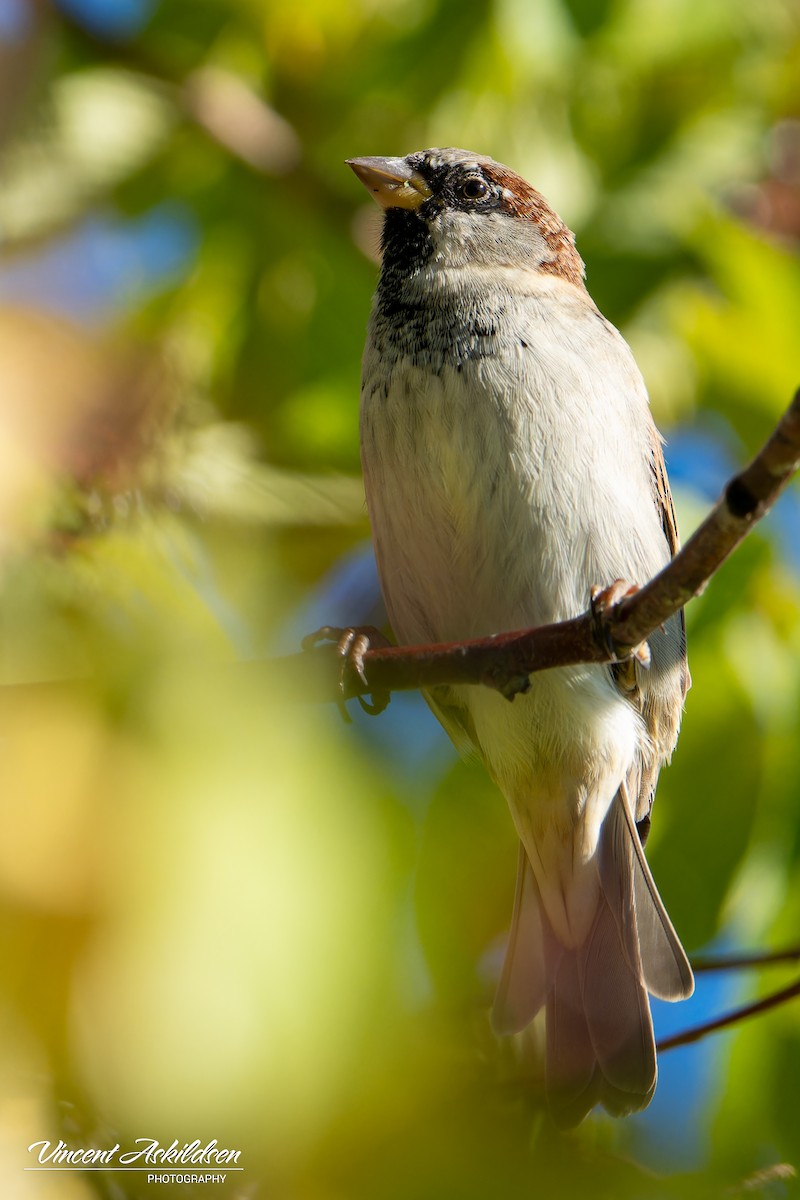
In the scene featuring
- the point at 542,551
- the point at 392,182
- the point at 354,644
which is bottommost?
the point at 354,644

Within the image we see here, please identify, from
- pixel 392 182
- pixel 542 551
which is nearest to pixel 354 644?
pixel 542 551

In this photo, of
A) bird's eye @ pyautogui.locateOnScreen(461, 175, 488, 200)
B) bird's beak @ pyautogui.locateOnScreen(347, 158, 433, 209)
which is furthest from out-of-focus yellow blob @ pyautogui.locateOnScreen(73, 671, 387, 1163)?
bird's eye @ pyautogui.locateOnScreen(461, 175, 488, 200)

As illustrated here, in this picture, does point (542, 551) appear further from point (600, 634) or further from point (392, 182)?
point (392, 182)

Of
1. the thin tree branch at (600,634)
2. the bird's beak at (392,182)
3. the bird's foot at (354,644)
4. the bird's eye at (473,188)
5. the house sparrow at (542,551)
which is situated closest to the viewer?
the thin tree branch at (600,634)

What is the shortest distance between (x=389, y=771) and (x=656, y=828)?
2.26 ft

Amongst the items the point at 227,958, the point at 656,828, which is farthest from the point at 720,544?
the point at 656,828

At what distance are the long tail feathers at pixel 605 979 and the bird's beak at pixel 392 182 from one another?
1454 mm

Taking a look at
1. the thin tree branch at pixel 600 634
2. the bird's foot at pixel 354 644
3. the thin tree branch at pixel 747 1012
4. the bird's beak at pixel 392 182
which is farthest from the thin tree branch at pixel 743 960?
the bird's beak at pixel 392 182

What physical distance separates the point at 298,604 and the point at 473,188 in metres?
1.20

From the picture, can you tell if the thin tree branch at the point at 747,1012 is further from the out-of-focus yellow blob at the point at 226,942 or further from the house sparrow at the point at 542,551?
the out-of-focus yellow blob at the point at 226,942

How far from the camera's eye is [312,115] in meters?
3.60

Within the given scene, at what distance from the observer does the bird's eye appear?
3.06m

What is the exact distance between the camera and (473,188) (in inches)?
121

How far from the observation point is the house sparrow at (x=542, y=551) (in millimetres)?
2549
